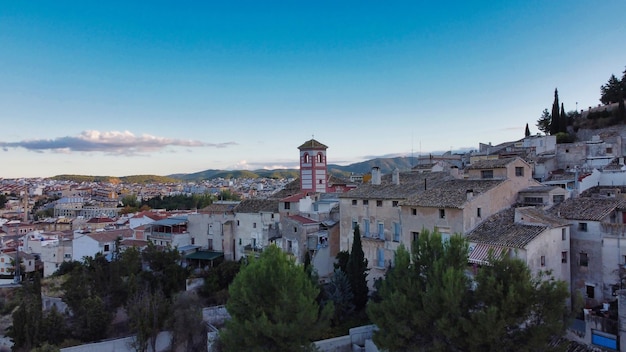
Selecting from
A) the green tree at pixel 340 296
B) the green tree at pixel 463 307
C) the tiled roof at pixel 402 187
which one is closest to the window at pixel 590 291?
the green tree at pixel 463 307

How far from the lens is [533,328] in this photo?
14789mm

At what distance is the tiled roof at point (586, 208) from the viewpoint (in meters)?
20.1

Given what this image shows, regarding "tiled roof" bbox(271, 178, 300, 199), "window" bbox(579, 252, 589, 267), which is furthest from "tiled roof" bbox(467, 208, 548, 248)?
"tiled roof" bbox(271, 178, 300, 199)

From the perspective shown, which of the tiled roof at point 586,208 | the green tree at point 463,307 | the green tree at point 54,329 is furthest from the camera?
the green tree at point 54,329

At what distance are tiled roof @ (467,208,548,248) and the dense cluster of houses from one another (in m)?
0.05

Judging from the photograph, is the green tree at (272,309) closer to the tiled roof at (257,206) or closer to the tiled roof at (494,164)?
the tiled roof at (494,164)

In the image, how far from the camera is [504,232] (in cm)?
2072

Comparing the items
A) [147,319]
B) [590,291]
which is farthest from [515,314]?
[147,319]

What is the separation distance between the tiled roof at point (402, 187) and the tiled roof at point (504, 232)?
17.0ft

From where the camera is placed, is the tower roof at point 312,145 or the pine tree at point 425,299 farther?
the tower roof at point 312,145

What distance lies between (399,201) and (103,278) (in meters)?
20.3

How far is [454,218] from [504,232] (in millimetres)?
2566

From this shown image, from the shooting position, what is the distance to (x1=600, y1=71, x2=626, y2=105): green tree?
2046 inches

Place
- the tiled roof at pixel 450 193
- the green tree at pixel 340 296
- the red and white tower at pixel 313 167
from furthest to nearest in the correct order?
the red and white tower at pixel 313 167 < the green tree at pixel 340 296 < the tiled roof at pixel 450 193
